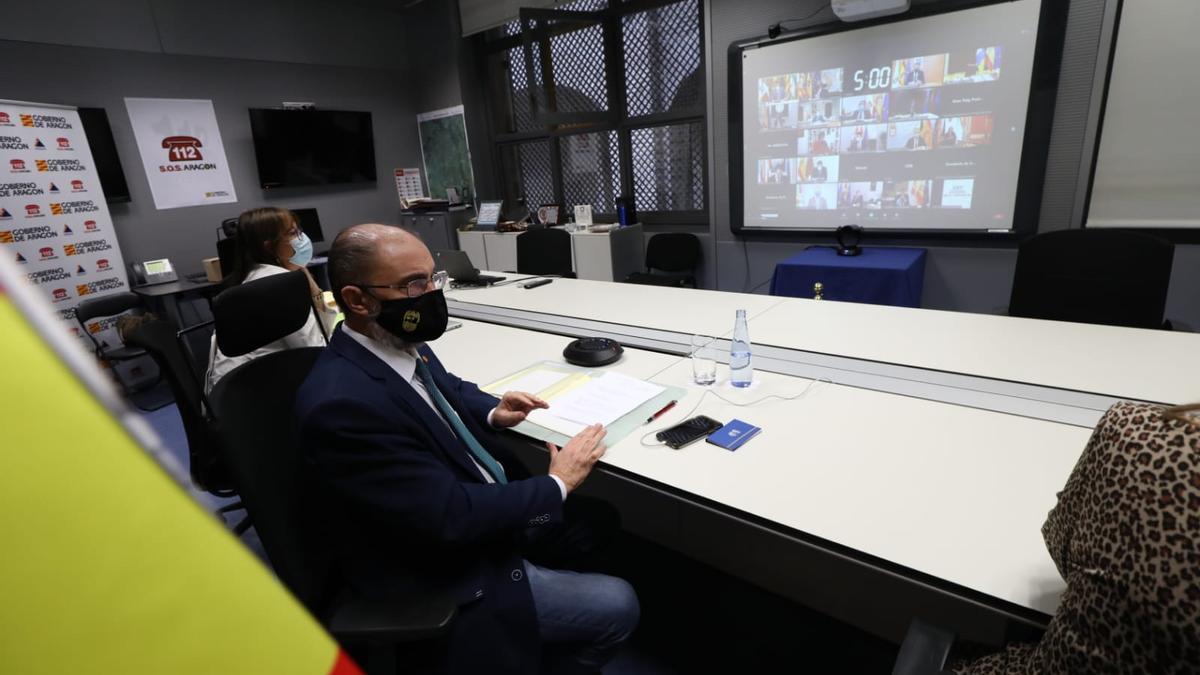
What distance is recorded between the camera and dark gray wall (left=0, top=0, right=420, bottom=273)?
410cm

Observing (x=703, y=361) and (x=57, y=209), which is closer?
(x=703, y=361)

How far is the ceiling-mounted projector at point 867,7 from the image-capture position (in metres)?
3.13

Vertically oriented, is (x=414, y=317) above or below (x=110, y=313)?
above

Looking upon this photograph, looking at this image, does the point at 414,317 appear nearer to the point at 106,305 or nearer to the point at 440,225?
the point at 106,305

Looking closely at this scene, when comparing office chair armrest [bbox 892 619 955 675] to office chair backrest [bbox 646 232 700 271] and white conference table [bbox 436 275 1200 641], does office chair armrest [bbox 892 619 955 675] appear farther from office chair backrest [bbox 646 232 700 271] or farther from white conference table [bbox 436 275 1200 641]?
office chair backrest [bbox 646 232 700 271]

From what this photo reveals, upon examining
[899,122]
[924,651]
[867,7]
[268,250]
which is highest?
[867,7]

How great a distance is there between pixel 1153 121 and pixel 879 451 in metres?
3.07

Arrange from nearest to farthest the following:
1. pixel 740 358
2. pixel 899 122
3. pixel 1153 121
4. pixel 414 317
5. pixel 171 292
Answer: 1. pixel 414 317
2. pixel 740 358
3. pixel 1153 121
4. pixel 899 122
5. pixel 171 292

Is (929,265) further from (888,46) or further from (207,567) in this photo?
(207,567)

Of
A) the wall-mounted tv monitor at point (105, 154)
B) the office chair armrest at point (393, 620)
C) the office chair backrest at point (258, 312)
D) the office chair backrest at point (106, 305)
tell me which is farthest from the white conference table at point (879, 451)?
the wall-mounted tv monitor at point (105, 154)

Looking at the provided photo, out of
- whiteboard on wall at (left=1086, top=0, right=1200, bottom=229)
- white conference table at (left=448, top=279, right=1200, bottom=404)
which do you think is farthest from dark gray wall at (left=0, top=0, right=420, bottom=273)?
whiteboard on wall at (left=1086, top=0, right=1200, bottom=229)

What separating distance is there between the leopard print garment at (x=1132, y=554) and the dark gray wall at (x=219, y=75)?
5876mm

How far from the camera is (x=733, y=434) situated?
4.36 ft

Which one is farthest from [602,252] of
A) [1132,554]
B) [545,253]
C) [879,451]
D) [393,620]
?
[1132,554]
